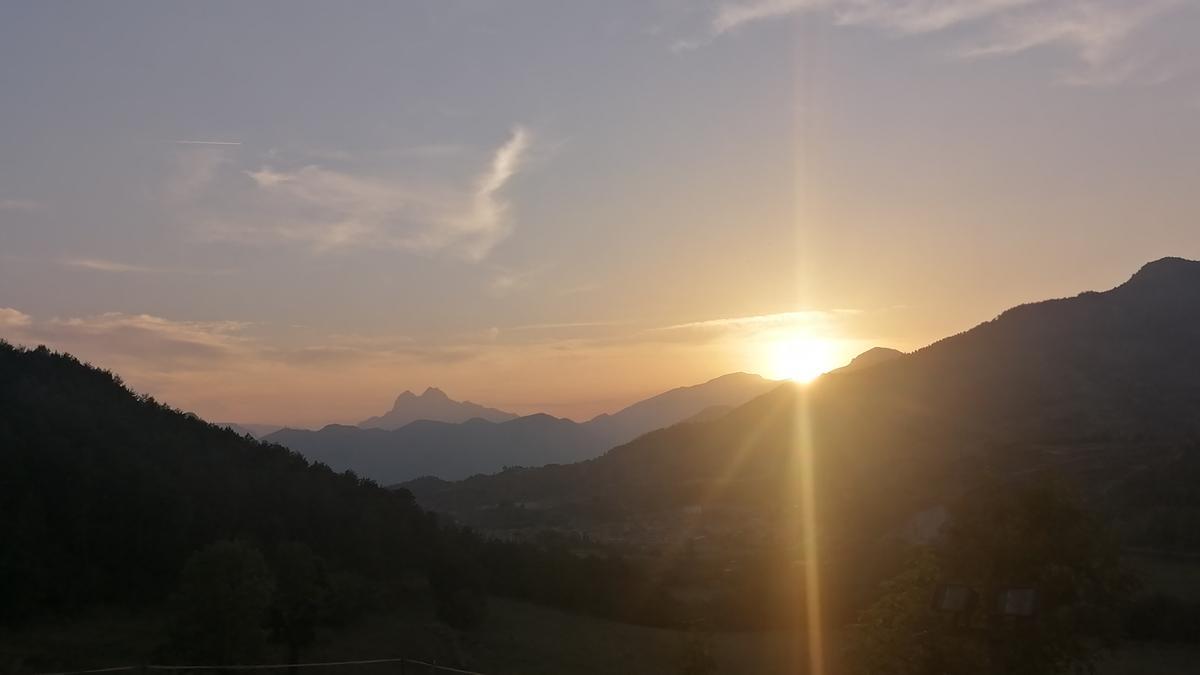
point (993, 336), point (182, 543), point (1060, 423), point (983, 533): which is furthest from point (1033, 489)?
point (993, 336)

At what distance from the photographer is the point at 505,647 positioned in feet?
145

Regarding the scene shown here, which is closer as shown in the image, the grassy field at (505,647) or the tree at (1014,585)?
the tree at (1014,585)

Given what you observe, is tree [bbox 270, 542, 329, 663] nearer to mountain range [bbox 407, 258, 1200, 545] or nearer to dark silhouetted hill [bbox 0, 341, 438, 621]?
dark silhouetted hill [bbox 0, 341, 438, 621]

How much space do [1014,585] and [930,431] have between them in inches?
3482

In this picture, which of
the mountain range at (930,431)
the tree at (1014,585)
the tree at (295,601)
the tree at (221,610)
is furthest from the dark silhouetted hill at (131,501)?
the mountain range at (930,431)

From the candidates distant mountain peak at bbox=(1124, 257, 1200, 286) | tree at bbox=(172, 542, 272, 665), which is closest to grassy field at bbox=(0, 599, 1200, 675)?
tree at bbox=(172, 542, 272, 665)

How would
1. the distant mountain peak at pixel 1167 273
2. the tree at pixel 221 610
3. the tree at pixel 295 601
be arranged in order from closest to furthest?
the tree at pixel 221 610
the tree at pixel 295 601
the distant mountain peak at pixel 1167 273

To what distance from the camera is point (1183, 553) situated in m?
53.3

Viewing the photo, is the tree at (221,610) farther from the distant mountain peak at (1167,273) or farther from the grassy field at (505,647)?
the distant mountain peak at (1167,273)

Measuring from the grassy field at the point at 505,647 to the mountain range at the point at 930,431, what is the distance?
30526 millimetres

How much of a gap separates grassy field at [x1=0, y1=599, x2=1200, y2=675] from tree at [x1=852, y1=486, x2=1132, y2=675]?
52.3 ft

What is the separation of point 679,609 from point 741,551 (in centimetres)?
1758

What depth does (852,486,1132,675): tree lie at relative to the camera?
48.3ft

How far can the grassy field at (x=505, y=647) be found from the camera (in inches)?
1287
